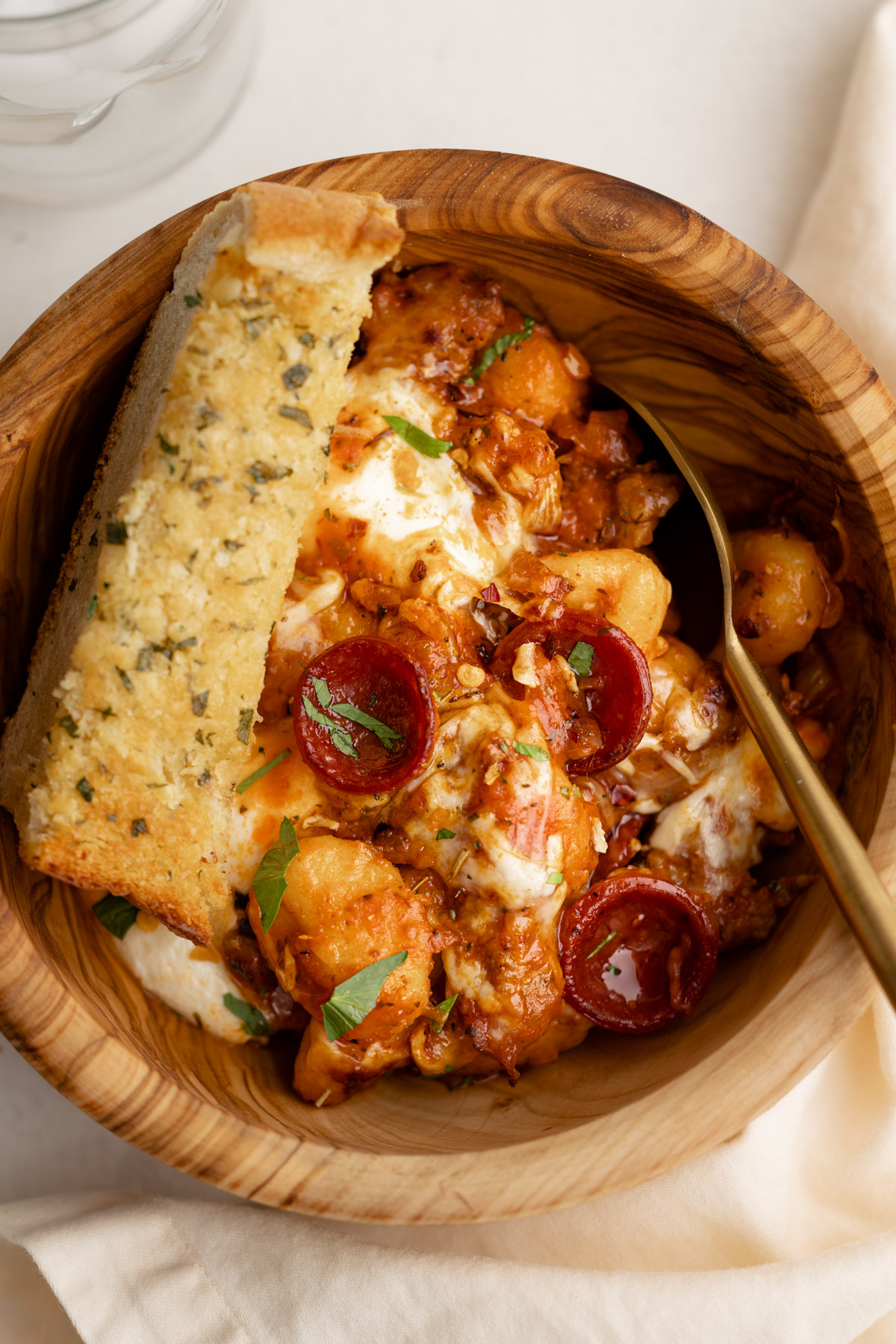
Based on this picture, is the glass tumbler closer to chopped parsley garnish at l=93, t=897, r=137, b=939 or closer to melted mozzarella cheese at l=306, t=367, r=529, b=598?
melted mozzarella cheese at l=306, t=367, r=529, b=598

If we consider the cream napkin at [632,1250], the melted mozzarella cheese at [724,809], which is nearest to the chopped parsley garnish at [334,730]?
the melted mozzarella cheese at [724,809]

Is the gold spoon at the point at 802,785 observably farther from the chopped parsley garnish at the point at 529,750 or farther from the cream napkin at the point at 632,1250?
the cream napkin at the point at 632,1250

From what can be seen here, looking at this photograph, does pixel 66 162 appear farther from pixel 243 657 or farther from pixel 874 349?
pixel 874 349

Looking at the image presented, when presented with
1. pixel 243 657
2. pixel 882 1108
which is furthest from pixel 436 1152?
pixel 882 1108

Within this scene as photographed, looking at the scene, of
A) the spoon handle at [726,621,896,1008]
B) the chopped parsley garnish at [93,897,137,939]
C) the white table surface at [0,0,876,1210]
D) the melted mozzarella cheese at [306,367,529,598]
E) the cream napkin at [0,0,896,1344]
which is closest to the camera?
the spoon handle at [726,621,896,1008]

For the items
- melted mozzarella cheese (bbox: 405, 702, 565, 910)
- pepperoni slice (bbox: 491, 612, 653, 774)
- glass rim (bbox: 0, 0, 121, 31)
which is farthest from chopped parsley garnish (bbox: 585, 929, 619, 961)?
glass rim (bbox: 0, 0, 121, 31)

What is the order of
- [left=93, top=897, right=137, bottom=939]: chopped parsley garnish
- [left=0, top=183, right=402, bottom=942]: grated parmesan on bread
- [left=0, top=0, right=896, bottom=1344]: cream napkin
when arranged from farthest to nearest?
1. [left=0, top=0, right=896, bottom=1344]: cream napkin
2. [left=93, top=897, right=137, bottom=939]: chopped parsley garnish
3. [left=0, top=183, right=402, bottom=942]: grated parmesan on bread
